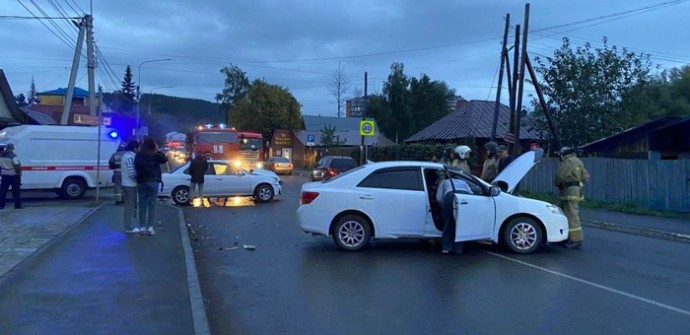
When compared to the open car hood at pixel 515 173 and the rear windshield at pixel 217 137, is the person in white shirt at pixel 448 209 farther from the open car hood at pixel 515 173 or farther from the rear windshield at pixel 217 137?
the rear windshield at pixel 217 137

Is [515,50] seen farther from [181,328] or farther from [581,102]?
[181,328]

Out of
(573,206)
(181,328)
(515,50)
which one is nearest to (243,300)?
(181,328)

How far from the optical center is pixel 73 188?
2073cm

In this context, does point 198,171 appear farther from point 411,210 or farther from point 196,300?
point 196,300

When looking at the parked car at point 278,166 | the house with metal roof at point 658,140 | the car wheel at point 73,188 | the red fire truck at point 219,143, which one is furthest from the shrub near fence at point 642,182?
the parked car at point 278,166

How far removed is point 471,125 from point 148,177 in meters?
33.5

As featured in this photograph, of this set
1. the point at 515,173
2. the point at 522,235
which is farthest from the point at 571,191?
the point at 522,235

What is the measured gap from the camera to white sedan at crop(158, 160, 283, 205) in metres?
19.4

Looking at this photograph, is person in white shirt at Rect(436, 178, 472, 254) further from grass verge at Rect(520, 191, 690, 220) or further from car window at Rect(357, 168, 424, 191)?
grass verge at Rect(520, 191, 690, 220)

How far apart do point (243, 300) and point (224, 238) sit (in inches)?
201

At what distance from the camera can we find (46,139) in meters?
20.4

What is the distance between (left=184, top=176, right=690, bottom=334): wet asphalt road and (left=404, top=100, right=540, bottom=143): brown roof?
29.3 metres

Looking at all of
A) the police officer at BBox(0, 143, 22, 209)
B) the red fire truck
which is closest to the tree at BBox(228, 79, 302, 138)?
the red fire truck

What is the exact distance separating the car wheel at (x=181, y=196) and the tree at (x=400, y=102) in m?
59.9
